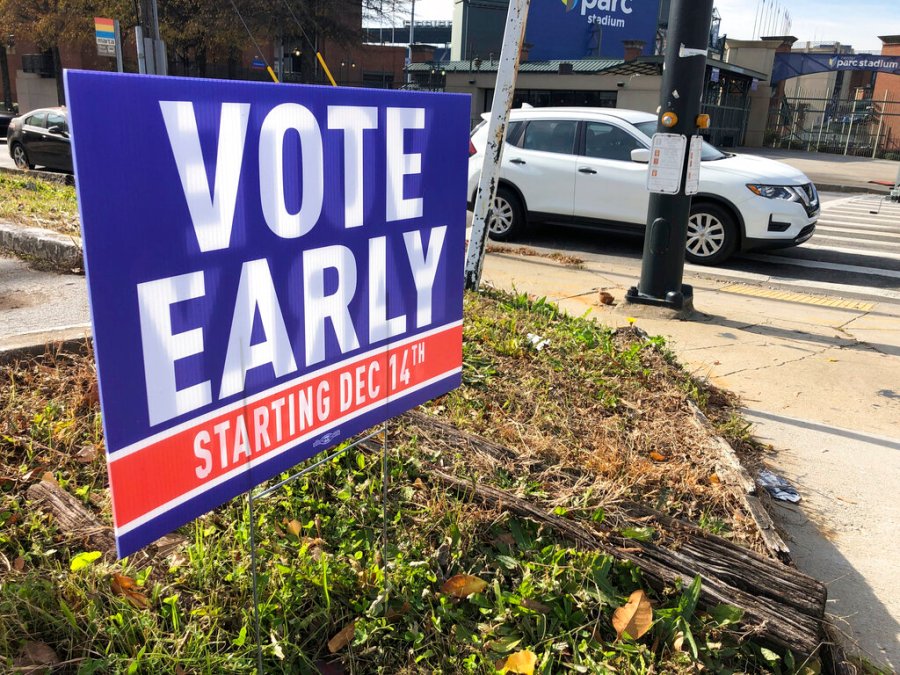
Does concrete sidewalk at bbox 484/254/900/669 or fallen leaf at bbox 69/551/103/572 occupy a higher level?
fallen leaf at bbox 69/551/103/572

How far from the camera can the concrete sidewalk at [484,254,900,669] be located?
121 inches

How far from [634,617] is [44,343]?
9.81 feet

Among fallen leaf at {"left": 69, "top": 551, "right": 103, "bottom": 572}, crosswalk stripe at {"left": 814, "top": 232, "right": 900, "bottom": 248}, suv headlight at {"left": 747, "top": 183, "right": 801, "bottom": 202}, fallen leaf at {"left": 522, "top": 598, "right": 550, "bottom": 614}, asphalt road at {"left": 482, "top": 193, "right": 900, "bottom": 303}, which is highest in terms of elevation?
suv headlight at {"left": 747, "top": 183, "right": 801, "bottom": 202}

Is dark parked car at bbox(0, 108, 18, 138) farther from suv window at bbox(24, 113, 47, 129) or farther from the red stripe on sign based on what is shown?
the red stripe on sign

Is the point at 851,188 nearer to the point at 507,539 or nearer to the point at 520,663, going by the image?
the point at 507,539

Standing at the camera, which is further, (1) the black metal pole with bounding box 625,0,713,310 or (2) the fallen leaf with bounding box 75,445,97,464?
(1) the black metal pole with bounding box 625,0,713,310

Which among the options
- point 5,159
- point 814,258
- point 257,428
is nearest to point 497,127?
point 257,428

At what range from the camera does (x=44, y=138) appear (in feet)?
54.6

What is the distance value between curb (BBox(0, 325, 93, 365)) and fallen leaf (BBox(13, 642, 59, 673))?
1.84m

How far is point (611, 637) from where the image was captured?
2438 mm

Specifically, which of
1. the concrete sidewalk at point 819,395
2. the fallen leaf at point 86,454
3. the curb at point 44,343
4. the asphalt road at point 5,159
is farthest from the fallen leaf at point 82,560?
the asphalt road at point 5,159

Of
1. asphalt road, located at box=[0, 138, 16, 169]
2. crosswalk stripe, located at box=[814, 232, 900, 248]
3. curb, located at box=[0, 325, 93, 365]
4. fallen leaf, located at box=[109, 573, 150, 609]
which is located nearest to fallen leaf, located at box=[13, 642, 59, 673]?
fallen leaf, located at box=[109, 573, 150, 609]

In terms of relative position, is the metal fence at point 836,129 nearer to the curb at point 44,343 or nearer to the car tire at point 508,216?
the car tire at point 508,216

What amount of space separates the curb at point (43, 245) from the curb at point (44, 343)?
5.87 ft
